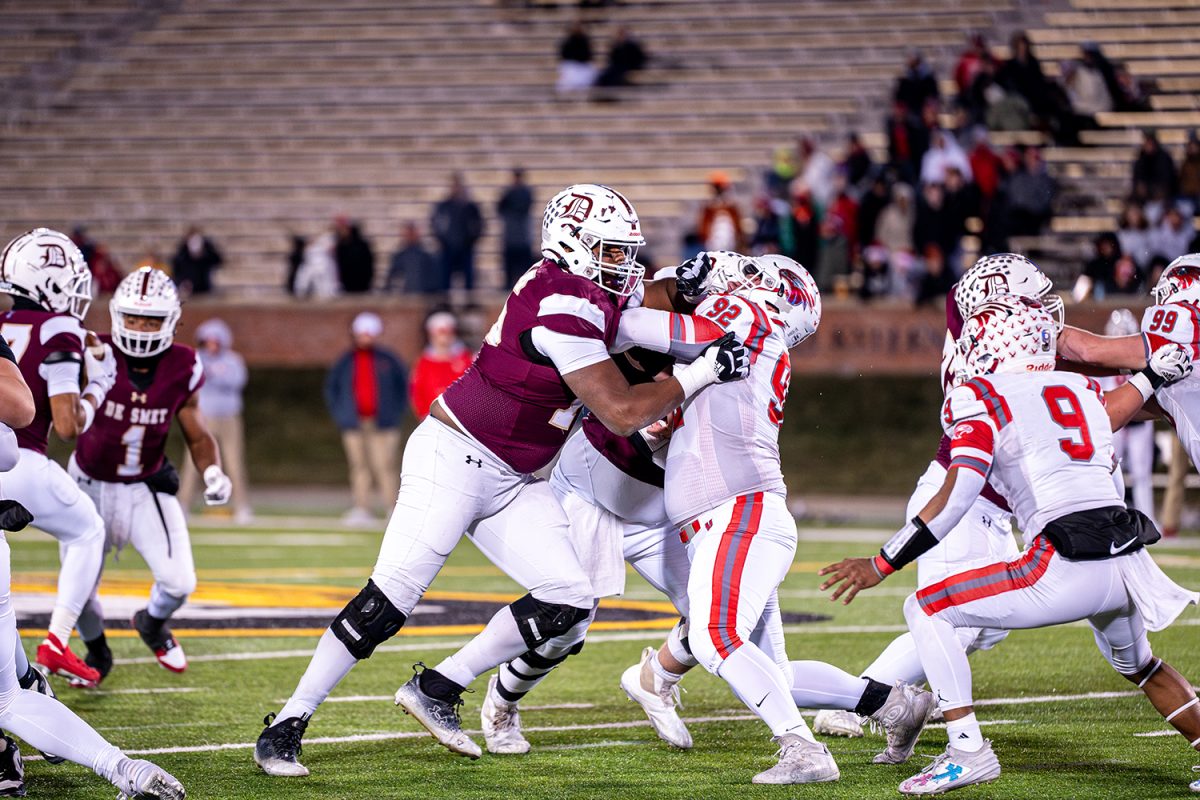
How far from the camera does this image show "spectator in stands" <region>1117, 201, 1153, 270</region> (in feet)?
50.9

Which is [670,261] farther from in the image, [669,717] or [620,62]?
[669,717]

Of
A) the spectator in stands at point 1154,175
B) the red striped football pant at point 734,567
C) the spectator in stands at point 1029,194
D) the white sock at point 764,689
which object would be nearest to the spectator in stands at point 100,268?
the spectator in stands at point 1029,194

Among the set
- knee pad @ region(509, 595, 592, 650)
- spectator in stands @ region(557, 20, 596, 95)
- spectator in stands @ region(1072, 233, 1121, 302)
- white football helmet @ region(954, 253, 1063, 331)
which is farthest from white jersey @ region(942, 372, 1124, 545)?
spectator in stands @ region(557, 20, 596, 95)

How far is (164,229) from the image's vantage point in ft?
74.2

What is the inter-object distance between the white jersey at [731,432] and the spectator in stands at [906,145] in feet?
39.8

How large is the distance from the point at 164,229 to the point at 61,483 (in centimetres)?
1633

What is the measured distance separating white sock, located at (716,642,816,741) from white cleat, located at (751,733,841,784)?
1.3 inches

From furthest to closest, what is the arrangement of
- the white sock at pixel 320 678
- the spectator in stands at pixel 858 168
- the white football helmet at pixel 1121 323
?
1. the spectator in stands at pixel 858 168
2. the white football helmet at pixel 1121 323
3. the white sock at pixel 320 678

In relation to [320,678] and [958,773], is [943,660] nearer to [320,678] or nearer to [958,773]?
[958,773]

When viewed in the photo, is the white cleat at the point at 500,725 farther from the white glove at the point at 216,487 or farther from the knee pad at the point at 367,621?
the white glove at the point at 216,487

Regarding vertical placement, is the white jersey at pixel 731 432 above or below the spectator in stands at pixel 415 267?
above

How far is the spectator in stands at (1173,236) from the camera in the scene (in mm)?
15289

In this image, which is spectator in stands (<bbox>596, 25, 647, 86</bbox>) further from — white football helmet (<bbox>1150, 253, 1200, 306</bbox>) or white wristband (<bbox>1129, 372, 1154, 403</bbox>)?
white wristband (<bbox>1129, 372, 1154, 403</bbox>)

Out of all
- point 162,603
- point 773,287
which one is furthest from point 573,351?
point 162,603
